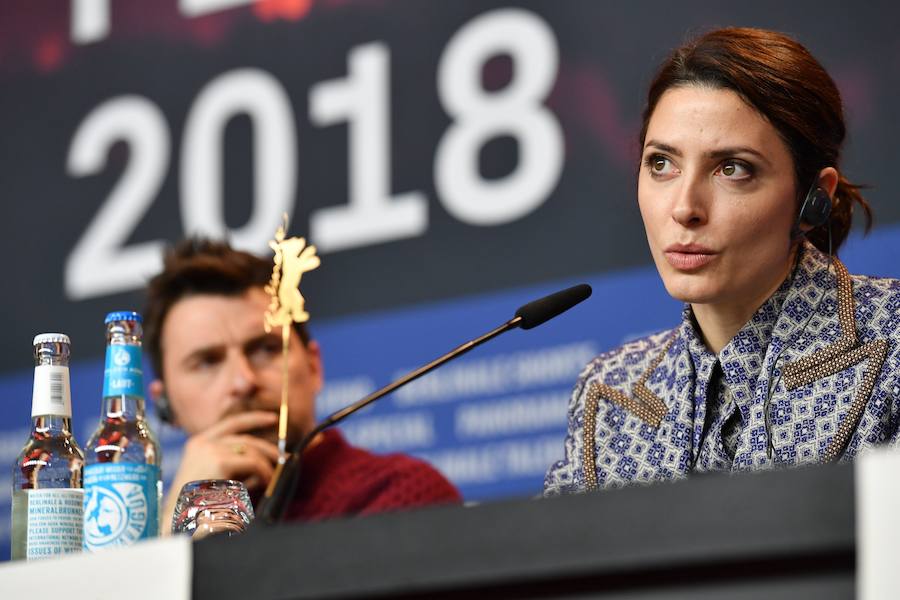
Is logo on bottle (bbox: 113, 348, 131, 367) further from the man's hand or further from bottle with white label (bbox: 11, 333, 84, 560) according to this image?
the man's hand

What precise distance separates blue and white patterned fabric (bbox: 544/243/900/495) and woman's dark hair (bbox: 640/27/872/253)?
123 millimetres

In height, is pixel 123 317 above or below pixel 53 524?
above

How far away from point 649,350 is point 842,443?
35 centimetres

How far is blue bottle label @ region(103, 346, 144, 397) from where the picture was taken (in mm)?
1467

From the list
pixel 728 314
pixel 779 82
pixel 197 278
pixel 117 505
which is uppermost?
pixel 197 278

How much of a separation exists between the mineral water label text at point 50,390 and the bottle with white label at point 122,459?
0.04m

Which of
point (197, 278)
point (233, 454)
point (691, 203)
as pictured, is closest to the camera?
point (691, 203)

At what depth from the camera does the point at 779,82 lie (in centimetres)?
159

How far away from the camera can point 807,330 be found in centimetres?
161

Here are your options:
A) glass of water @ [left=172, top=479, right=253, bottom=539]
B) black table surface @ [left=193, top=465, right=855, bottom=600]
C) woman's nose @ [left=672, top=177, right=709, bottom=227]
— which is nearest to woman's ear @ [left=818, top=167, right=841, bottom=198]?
woman's nose @ [left=672, top=177, right=709, bottom=227]

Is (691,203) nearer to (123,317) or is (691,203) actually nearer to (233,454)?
(123,317)

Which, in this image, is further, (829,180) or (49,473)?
(829,180)

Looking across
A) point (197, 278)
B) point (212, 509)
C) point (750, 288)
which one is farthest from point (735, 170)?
point (197, 278)

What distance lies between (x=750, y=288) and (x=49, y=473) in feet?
2.59
